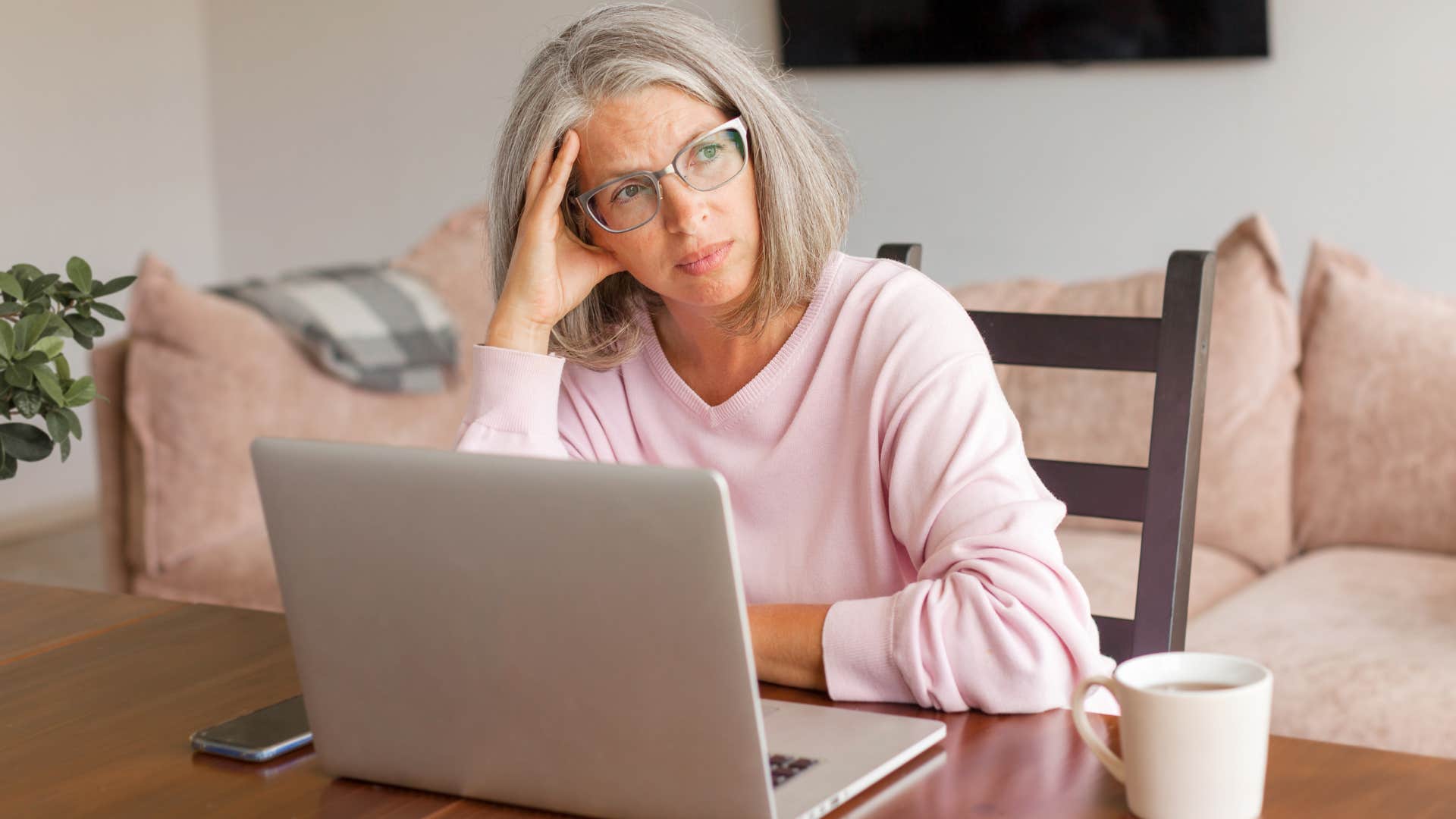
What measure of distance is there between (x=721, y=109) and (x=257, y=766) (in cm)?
63

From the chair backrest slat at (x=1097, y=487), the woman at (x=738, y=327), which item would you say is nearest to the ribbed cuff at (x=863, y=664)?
the woman at (x=738, y=327)

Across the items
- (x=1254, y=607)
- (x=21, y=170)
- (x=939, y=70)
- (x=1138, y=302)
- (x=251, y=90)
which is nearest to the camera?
(x=1254, y=607)

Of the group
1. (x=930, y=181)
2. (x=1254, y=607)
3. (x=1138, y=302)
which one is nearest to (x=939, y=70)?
(x=930, y=181)

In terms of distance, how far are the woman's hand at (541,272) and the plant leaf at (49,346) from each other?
351 millimetres

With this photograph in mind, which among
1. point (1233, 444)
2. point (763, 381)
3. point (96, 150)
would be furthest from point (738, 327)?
point (96, 150)

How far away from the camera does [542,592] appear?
30.0 inches

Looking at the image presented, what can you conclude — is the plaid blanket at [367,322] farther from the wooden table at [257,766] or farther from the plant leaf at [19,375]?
the plant leaf at [19,375]

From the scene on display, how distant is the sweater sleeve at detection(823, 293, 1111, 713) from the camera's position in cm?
96

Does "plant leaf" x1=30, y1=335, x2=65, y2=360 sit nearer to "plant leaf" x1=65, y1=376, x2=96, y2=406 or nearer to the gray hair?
"plant leaf" x1=65, y1=376, x2=96, y2=406

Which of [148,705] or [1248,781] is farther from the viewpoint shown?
[148,705]

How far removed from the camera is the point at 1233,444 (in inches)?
96.3

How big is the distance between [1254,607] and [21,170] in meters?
3.64

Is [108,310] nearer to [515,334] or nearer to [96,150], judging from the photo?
[515,334]

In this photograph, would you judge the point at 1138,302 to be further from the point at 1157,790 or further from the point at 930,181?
the point at 1157,790
